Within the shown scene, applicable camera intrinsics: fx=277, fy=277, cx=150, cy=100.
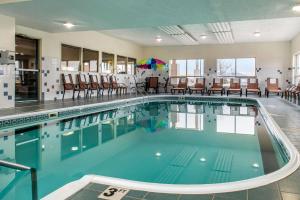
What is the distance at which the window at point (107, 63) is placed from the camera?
38.5 ft

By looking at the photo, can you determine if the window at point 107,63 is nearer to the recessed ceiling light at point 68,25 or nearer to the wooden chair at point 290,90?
the recessed ceiling light at point 68,25

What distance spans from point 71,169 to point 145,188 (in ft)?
5.06

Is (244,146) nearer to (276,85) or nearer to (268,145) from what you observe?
(268,145)

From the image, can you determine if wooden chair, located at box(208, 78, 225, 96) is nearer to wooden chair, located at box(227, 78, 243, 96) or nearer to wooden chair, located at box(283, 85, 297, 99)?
wooden chair, located at box(227, 78, 243, 96)

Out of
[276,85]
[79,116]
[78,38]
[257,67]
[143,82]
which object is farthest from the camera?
[143,82]

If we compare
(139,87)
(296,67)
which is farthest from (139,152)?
(139,87)

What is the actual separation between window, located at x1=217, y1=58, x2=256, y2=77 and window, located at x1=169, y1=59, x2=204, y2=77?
0.95m

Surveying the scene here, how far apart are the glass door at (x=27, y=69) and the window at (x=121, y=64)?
4.68 metres

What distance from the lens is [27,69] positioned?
26.8 feet

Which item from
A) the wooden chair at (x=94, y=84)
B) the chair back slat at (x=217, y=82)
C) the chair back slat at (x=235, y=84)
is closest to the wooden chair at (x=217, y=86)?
the chair back slat at (x=217, y=82)

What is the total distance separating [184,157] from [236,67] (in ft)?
35.8

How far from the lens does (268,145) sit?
4352mm

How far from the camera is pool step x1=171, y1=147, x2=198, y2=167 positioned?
3504 millimetres

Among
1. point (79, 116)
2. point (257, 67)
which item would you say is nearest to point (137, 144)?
point (79, 116)
